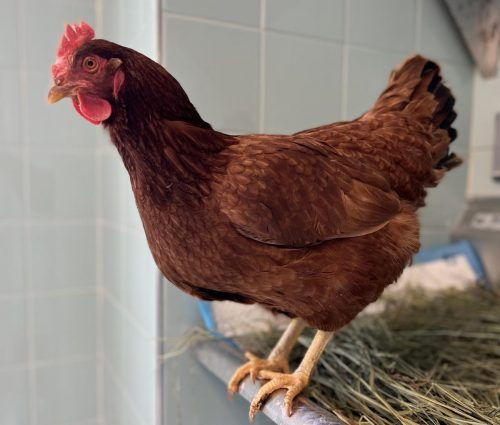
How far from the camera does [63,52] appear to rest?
44 cm

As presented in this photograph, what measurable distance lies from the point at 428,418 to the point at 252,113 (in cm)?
57

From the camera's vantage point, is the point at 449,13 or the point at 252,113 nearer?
the point at 252,113

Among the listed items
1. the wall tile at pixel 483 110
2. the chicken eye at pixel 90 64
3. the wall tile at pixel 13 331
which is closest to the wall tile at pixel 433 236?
the wall tile at pixel 483 110

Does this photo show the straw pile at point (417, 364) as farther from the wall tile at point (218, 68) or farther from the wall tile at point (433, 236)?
the wall tile at point (218, 68)

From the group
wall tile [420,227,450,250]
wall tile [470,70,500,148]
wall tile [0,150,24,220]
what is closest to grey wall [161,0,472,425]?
wall tile [470,70,500,148]

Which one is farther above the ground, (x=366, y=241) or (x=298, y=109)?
(x=298, y=109)

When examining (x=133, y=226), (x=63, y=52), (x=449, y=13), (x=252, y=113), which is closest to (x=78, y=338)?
(x=133, y=226)

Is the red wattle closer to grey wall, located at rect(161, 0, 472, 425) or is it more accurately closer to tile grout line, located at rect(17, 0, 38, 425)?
grey wall, located at rect(161, 0, 472, 425)

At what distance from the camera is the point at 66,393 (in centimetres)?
109

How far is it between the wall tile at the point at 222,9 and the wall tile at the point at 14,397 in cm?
93

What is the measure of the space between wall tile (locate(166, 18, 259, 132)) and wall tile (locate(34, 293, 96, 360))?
2.13 ft

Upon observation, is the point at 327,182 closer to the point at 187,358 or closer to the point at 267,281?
the point at 267,281

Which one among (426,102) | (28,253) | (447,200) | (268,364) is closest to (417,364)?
(268,364)

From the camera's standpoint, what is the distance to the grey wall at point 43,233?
0.96 meters
